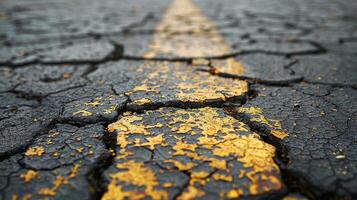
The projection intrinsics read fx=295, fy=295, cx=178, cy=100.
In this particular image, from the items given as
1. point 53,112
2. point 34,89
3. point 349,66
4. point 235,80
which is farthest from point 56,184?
point 349,66

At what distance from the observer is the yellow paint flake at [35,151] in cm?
89

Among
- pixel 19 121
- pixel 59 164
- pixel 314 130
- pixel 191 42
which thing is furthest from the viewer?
pixel 191 42

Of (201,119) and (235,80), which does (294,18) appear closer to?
(235,80)

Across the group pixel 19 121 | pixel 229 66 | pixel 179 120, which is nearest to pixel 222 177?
pixel 179 120

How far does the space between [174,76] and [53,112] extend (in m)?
0.61

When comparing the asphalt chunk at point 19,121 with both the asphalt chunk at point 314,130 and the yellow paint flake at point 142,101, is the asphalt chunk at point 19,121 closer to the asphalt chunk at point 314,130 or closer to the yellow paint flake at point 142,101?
the yellow paint flake at point 142,101

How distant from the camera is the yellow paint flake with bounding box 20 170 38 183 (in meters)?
0.78

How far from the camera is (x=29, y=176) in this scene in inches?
31.2

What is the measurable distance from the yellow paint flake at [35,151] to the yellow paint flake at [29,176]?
0.28 feet

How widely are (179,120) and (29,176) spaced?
50cm

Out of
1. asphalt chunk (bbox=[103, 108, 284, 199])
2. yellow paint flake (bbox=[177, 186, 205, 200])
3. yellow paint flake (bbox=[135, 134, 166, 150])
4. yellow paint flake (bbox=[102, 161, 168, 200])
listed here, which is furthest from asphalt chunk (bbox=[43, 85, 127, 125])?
yellow paint flake (bbox=[177, 186, 205, 200])

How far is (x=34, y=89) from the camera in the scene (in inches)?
55.4

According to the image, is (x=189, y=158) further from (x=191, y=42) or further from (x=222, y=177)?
(x=191, y=42)

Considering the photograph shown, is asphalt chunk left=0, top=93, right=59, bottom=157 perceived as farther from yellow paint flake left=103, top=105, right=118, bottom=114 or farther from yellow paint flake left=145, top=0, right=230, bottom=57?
yellow paint flake left=145, top=0, right=230, bottom=57
